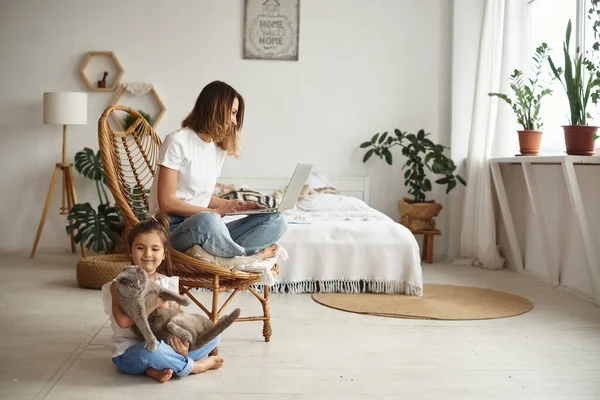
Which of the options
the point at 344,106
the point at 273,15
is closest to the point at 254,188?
the point at 344,106

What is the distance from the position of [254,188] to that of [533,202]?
2114 millimetres

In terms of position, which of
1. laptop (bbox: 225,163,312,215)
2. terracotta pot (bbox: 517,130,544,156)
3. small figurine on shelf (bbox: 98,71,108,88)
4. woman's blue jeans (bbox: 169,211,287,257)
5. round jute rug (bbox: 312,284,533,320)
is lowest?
round jute rug (bbox: 312,284,533,320)

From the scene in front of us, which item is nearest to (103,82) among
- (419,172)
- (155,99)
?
(155,99)

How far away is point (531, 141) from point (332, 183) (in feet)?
5.19

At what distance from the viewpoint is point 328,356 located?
2.93m

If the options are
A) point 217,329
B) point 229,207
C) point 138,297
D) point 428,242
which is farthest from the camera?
point 428,242

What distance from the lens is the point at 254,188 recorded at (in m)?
5.74

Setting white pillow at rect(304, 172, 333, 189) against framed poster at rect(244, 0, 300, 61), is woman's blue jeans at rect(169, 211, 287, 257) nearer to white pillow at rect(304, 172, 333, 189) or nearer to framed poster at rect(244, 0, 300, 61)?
white pillow at rect(304, 172, 333, 189)

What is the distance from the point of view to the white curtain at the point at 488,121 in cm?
521

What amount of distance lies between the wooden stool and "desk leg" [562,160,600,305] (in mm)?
1538

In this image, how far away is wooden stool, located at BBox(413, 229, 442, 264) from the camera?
5.48m

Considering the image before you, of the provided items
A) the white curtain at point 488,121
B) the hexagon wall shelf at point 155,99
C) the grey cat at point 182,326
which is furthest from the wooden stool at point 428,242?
the grey cat at point 182,326

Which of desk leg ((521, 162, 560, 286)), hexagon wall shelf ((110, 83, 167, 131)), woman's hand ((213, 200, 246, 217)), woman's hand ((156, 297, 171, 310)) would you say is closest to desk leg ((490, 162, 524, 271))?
desk leg ((521, 162, 560, 286))

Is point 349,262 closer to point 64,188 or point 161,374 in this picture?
point 161,374
